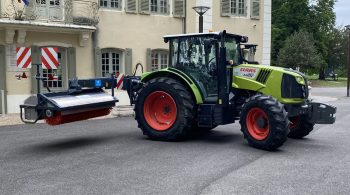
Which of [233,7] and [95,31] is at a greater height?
[233,7]

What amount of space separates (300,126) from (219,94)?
2001 mm

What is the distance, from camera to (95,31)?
17250 millimetres

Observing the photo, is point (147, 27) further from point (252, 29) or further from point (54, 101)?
point (54, 101)

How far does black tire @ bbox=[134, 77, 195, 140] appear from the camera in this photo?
928cm

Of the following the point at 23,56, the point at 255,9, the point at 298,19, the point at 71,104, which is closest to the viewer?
the point at 71,104

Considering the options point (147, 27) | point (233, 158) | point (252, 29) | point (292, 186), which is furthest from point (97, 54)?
point (292, 186)

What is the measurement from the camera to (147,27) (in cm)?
1872

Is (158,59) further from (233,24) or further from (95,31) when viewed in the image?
(233,24)

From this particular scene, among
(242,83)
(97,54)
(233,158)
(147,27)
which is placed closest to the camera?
(233,158)

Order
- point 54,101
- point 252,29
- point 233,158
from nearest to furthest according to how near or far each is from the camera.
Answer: point 233,158 → point 54,101 → point 252,29

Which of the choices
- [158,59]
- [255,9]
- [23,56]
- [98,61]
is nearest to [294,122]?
[23,56]

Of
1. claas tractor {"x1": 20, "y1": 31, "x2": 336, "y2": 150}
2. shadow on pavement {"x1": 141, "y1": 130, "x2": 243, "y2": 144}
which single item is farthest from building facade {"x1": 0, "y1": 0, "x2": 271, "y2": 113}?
shadow on pavement {"x1": 141, "y1": 130, "x2": 243, "y2": 144}

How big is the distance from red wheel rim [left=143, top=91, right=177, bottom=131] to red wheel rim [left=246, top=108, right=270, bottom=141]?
1.77 metres

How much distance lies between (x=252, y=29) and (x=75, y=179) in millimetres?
16948
